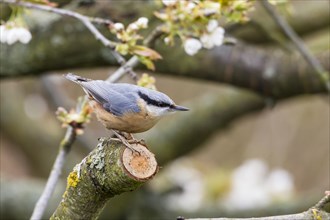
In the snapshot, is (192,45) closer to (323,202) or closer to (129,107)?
(129,107)

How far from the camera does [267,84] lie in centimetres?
328

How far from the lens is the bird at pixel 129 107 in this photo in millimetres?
1765

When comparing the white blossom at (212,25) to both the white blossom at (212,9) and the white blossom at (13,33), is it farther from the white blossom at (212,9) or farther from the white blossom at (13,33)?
the white blossom at (13,33)

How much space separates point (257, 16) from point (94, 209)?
2.76 metres

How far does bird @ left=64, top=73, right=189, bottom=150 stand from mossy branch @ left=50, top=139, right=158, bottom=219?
0.10m

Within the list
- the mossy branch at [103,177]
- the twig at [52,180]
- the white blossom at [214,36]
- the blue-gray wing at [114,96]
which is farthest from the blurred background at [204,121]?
the mossy branch at [103,177]

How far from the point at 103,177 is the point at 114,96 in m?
0.30

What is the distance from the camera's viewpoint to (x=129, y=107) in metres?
1.79

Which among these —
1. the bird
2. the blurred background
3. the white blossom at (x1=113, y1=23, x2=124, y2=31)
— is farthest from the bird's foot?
the blurred background

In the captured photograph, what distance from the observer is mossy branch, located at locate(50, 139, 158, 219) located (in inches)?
62.1

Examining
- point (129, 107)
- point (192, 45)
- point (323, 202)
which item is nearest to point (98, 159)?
point (129, 107)

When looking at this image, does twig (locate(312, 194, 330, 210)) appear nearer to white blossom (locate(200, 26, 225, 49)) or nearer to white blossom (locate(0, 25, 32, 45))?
white blossom (locate(200, 26, 225, 49))

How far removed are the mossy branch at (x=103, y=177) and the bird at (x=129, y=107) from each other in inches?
4.0

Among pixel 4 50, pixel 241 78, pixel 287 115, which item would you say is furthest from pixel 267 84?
pixel 287 115
